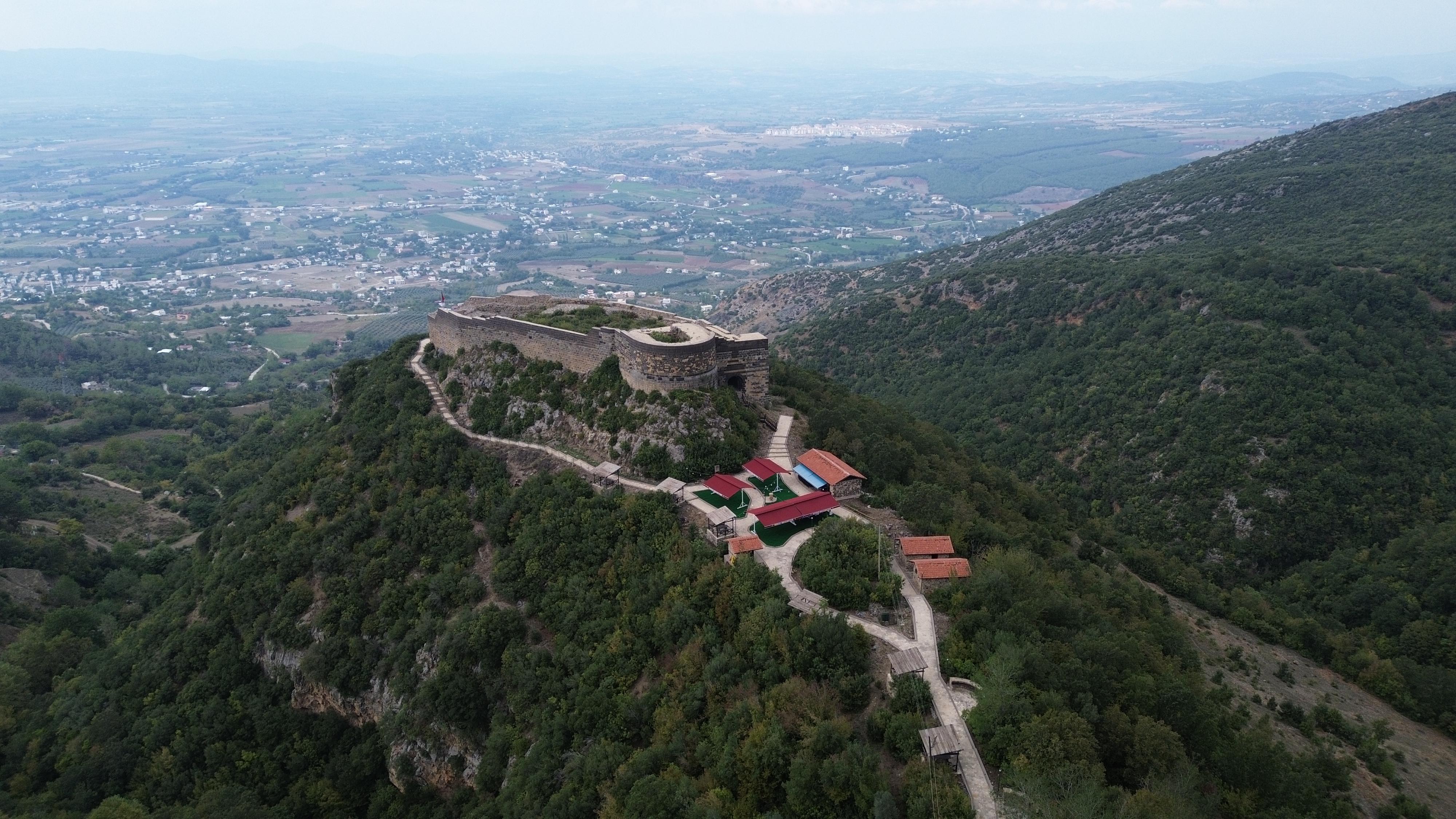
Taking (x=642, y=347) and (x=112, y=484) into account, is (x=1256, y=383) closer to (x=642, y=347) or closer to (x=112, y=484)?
(x=642, y=347)

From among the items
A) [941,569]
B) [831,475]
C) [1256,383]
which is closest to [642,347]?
[831,475]

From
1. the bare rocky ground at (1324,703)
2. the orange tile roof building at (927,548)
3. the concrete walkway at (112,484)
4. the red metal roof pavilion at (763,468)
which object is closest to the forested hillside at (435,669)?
the red metal roof pavilion at (763,468)

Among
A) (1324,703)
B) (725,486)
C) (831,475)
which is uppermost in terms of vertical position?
(831,475)

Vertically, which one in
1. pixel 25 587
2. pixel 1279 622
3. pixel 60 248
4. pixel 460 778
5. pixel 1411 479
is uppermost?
pixel 1411 479

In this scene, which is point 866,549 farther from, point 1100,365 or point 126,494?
point 126,494

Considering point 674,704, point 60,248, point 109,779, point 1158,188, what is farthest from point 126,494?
point 60,248

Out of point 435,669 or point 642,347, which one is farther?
point 642,347
